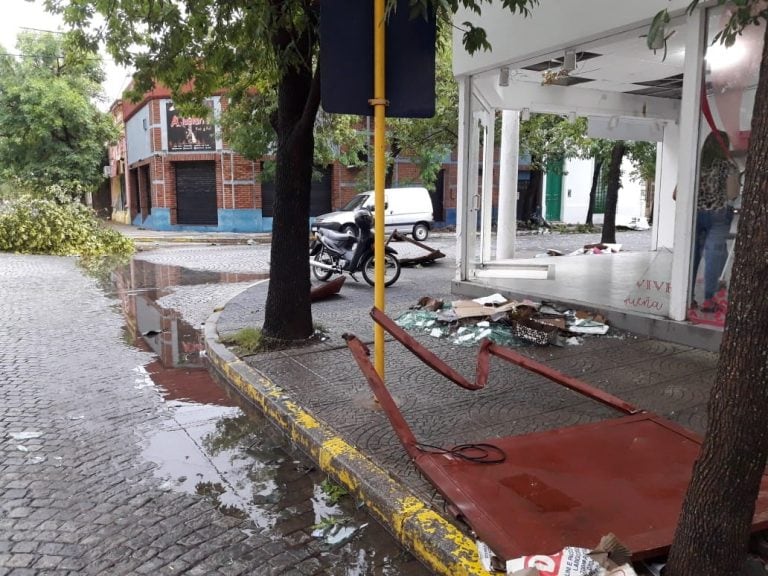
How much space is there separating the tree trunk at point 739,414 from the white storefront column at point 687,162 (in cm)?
456

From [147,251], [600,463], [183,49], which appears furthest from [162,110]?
[600,463]

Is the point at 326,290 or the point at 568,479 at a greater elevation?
the point at 326,290

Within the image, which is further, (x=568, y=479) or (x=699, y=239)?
(x=699, y=239)

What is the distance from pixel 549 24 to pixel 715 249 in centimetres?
335

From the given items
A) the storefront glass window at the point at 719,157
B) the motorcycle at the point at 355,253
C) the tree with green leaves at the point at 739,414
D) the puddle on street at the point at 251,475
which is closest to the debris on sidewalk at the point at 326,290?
the motorcycle at the point at 355,253

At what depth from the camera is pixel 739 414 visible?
2143 mm

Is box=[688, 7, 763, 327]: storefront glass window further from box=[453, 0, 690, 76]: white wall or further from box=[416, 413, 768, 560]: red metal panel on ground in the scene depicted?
box=[416, 413, 768, 560]: red metal panel on ground

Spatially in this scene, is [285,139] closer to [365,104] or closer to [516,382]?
[365,104]

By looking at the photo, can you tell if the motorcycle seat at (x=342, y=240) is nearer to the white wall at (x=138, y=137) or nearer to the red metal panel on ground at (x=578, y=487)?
the red metal panel on ground at (x=578, y=487)

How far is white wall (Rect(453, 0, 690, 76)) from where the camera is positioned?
6.50 meters

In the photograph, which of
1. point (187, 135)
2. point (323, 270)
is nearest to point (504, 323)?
point (323, 270)

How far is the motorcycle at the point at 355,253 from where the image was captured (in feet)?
37.1

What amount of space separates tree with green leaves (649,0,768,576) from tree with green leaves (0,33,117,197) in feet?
92.2

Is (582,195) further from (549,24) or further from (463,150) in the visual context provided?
(549,24)
